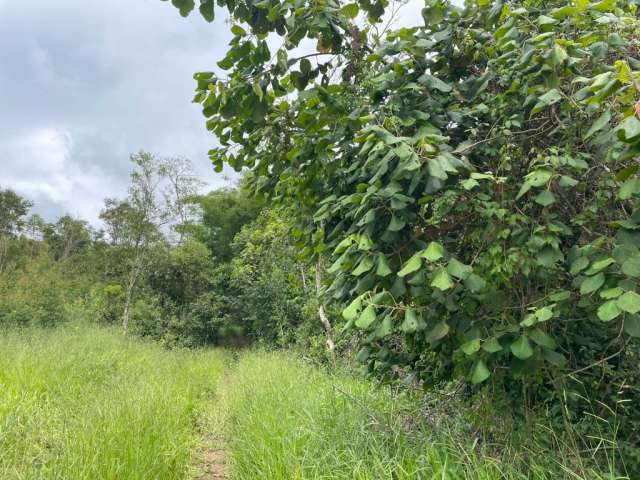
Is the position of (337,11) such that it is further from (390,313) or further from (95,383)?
(95,383)

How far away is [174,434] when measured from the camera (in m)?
3.37

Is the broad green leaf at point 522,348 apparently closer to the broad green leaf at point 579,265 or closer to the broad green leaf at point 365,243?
the broad green leaf at point 579,265

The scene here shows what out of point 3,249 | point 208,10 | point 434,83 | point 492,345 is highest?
point 3,249

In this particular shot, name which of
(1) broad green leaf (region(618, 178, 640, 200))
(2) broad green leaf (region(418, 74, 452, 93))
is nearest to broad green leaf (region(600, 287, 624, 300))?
(1) broad green leaf (region(618, 178, 640, 200))

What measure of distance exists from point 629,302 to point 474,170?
731 mm

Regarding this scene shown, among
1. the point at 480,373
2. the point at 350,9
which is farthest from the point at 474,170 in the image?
the point at 350,9

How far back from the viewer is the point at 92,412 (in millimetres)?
3258

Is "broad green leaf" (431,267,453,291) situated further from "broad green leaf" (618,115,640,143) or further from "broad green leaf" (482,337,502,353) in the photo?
"broad green leaf" (618,115,640,143)

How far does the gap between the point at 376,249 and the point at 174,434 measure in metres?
2.70

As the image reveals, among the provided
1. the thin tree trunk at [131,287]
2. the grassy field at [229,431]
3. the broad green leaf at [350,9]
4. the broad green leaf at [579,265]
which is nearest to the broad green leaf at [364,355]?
the grassy field at [229,431]

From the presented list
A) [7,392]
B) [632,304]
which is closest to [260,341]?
[7,392]

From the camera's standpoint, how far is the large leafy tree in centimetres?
143

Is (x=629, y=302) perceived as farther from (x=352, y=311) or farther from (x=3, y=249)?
(x=3, y=249)

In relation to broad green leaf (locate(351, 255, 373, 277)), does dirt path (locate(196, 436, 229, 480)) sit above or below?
below
